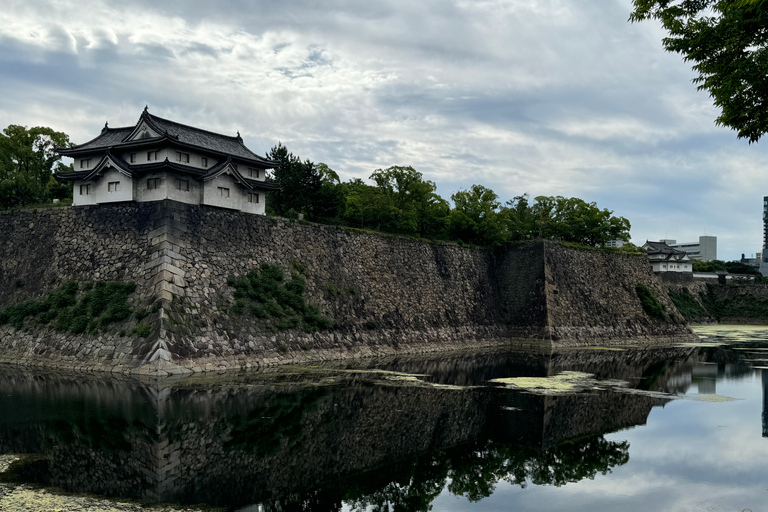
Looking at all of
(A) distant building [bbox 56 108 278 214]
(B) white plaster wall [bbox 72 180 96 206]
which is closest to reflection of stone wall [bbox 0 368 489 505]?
(A) distant building [bbox 56 108 278 214]

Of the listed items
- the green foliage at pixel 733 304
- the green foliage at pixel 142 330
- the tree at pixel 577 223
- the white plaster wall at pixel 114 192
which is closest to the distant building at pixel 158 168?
the white plaster wall at pixel 114 192

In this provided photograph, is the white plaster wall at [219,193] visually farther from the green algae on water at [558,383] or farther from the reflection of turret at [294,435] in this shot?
the green algae on water at [558,383]

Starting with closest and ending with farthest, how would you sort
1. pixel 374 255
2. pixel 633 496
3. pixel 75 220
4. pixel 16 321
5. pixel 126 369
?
pixel 633 496
pixel 126 369
pixel 16 321
pixel 75 220
pixel 374 255

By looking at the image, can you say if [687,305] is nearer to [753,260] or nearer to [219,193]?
[219,193]

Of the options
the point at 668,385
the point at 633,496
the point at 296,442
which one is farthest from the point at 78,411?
the point at 668,385

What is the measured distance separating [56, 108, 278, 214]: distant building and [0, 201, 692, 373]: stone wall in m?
1.85

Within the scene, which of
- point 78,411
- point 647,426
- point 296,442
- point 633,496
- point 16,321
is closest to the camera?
point 633,496

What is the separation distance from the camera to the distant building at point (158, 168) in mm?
30375

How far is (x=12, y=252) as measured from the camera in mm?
31438

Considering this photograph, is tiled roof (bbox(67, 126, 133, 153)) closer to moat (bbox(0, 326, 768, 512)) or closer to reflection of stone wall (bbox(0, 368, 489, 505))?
moat (bbox(0, 326, 768, 512))

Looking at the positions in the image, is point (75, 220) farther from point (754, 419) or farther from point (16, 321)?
point (754, 419)

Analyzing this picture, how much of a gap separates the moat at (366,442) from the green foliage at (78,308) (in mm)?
2932

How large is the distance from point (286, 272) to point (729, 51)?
77.6ft

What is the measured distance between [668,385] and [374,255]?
1976cm
